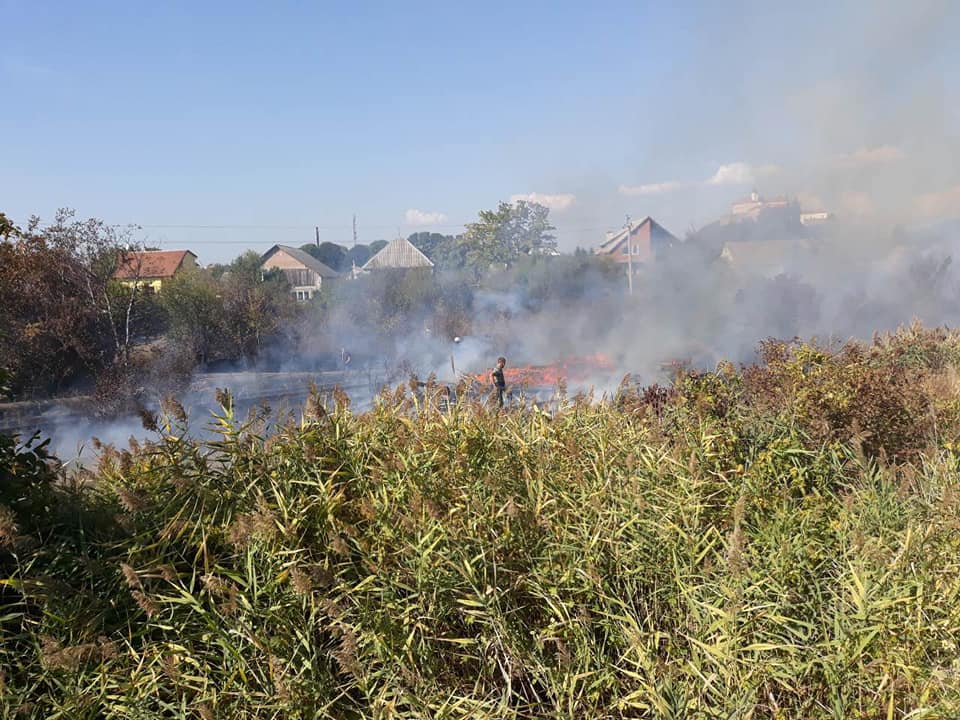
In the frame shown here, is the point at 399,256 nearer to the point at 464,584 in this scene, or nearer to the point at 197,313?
the point at 197,313

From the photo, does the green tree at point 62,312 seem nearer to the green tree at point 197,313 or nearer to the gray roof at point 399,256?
the green tree at point 197,313

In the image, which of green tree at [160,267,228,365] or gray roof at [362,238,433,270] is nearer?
green tree at [160,267,228,365]

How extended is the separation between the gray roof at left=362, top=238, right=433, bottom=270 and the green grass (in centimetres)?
3711

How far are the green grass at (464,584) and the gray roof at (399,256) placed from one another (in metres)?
37.1

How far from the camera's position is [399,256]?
43094 millimetres

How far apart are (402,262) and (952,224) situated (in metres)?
27.0

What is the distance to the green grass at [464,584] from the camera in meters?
2.66

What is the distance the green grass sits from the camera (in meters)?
2.66

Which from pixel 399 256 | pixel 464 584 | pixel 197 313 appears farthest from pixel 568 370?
pixel 399 256

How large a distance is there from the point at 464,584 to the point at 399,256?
134 feet

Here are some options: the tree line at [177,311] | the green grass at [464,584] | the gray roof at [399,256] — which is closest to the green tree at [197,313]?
the tree line at [177,311]

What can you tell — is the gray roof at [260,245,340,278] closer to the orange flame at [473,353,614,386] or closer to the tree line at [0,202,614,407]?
the tree line at [0,202,614,407]

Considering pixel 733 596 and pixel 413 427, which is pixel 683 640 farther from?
pixel 413 427

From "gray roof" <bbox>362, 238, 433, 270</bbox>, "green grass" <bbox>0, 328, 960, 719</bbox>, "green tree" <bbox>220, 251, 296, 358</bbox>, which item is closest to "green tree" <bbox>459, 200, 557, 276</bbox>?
"gray roof" <bbox>362, 238, 433, 270</bbox>
